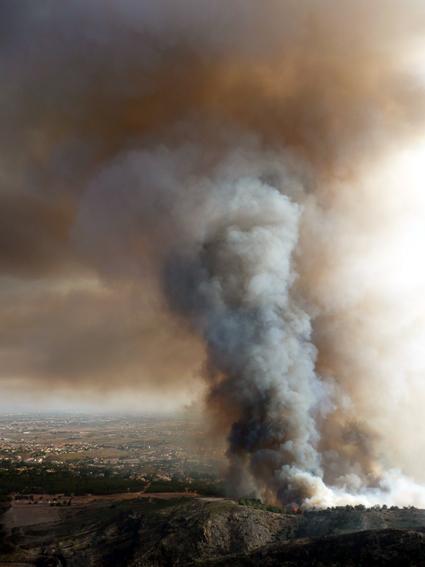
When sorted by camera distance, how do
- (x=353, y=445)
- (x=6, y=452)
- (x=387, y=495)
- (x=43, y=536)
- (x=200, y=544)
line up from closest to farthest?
1. (x=200, y=544)
2. (x=43, y=536)
3. (x=387, y=495)
4. (x=353, y=445)
5. (x=6, y=452)

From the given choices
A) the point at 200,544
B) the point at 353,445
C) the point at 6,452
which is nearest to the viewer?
the point at 200,544

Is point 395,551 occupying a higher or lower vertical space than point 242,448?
lower

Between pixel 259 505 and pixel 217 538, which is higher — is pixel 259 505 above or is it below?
above

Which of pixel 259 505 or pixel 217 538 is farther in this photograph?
pixel 259 505

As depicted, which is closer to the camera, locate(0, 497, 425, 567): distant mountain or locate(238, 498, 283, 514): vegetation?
locate(0, 497, 425, 567): distant mountain

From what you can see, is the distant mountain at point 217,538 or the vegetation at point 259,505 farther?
the vegetation at point 259,505

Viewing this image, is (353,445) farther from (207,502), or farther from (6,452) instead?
(6,452)

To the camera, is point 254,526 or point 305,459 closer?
point 254,526

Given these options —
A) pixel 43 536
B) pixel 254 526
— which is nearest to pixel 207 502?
pixel 254 526
